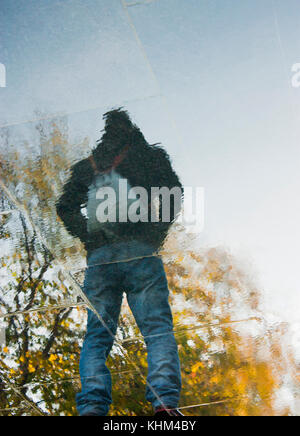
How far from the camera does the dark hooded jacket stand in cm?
221

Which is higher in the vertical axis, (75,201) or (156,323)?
(75,201)

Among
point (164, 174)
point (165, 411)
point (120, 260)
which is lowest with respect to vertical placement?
point (165, 411)

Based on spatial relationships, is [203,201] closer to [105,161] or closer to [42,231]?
[105,161]

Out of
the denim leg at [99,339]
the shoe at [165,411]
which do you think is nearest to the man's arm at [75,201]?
the denim leg at [99,339]

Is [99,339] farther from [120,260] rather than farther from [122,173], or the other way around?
[122,173]

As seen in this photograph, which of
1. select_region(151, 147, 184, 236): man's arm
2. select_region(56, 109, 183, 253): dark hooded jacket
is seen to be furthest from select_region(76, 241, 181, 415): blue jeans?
select_region(151, 147, 184, 236): man's arm

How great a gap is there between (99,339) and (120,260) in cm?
63

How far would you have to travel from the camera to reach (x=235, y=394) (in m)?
2.95

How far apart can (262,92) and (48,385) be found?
2.62 m

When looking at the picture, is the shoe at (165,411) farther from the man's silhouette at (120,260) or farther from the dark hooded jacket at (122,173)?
the dark hooded jacket at (122,173)

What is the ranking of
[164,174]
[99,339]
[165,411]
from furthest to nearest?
[99,339] → [165,411] → [164,174]

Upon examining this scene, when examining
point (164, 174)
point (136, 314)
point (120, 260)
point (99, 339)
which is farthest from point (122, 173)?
point (99, 339)

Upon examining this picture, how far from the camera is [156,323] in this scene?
2.63 m
